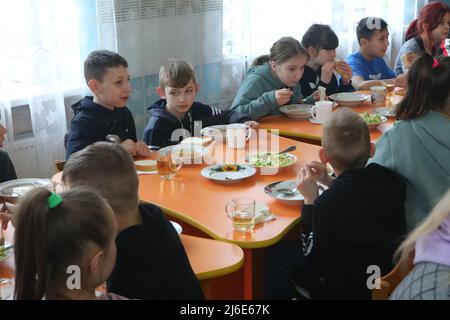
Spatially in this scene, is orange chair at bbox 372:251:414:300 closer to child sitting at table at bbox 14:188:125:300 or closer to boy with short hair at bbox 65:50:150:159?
child sitting at table at bbox 14:188:125:300

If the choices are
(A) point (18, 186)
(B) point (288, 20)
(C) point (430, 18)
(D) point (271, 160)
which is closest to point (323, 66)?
(B) point (288, 20)

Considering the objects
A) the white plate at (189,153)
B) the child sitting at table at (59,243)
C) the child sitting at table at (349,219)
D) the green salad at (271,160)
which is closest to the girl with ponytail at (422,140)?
the child sitting at table at (349,219)

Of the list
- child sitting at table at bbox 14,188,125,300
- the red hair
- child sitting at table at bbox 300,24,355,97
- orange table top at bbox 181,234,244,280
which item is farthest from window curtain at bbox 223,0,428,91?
child sitting at table at bbox 14,188,125,300

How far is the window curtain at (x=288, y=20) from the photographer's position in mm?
4309

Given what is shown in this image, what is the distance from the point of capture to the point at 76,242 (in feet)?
4.07

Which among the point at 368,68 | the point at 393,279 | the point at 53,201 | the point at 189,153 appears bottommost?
the point at 393,279

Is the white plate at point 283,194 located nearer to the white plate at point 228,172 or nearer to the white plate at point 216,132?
the white plate at point 228,172

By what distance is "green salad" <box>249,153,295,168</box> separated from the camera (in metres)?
2.40

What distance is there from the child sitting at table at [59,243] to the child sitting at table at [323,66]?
2.70 meters

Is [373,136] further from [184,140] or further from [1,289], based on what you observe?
[1,289]

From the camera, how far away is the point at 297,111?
323cm

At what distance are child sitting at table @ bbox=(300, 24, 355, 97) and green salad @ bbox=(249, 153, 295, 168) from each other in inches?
54.5

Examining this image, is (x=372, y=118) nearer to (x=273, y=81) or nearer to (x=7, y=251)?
(x=273, y=81)

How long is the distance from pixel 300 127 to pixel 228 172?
2.67 ft
